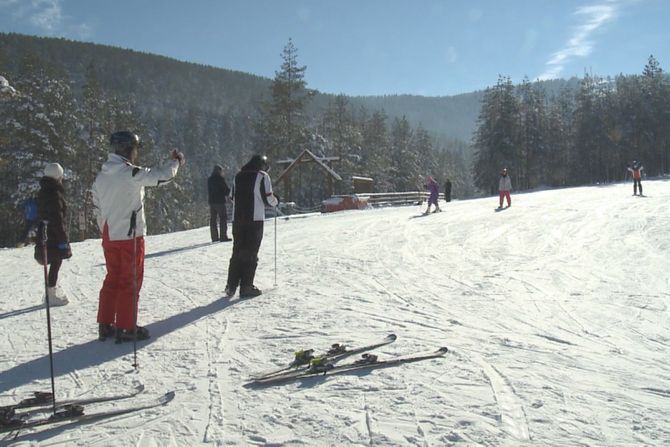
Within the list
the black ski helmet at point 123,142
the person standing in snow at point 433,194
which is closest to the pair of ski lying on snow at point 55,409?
the black ski helmet at point 123,142

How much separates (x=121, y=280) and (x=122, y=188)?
0.92 m

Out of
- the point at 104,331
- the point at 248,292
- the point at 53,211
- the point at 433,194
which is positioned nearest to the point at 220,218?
the point at 248,292

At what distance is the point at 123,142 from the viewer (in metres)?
4.58

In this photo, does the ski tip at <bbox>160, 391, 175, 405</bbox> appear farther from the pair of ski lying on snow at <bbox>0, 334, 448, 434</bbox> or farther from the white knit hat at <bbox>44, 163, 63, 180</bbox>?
the white knit hat at <bbox>44, 163, 63, 180</bbox>

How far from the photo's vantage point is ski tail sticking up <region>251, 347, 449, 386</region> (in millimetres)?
3701

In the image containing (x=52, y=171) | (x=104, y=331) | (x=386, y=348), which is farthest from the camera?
(x=52, y=171)

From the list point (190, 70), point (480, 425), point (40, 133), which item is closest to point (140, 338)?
point (480, 425)

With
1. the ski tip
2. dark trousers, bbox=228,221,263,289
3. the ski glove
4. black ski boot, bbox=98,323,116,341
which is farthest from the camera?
dark trousers, bbox=228,221,263,289

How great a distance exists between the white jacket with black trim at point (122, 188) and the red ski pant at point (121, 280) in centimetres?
10

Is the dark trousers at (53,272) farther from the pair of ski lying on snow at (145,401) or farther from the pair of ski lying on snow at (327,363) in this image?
the pair of ski lying on snow at (327,363)

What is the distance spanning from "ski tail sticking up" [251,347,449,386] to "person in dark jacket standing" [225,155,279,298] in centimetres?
291

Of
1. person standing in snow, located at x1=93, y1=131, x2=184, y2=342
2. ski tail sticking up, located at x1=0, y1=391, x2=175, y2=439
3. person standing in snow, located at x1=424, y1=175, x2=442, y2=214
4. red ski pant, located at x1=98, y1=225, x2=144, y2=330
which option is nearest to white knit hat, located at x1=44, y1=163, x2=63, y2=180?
person standing in snow, located at x1=93, y1=131, x2=184, y2=342

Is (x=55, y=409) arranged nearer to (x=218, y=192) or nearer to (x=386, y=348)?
(x=386, y=348)

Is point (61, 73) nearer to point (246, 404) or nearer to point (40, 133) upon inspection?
point (40, 133)
